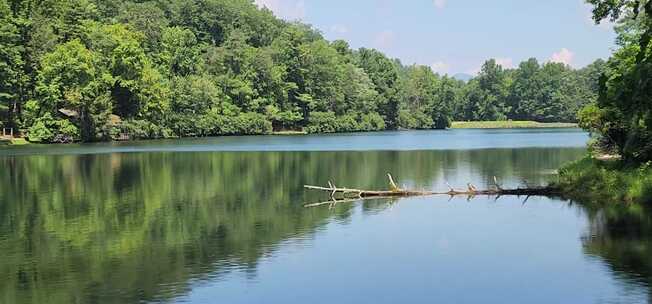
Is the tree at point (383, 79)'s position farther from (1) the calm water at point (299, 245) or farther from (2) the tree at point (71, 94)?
(1) the calm water at point (299, 245)

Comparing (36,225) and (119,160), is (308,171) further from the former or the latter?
(36,225)

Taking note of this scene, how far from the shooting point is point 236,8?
150m

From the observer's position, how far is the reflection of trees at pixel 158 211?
18953 millimetres

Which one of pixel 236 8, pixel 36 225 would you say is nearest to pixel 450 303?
pixel 36 225

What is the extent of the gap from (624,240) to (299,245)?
9.83 metres

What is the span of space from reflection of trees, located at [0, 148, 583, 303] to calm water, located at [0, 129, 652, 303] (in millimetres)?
88

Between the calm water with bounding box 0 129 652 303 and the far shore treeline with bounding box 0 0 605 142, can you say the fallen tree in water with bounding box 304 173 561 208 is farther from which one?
the far shore treeline with bounding box 0 0 605 142

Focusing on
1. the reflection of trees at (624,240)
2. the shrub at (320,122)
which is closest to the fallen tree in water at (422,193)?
the reflection of trees at (624,240)

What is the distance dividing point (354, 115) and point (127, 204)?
4439 inches

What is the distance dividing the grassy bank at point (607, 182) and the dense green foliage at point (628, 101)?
0.82 meters

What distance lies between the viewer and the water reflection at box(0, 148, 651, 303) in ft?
61.6

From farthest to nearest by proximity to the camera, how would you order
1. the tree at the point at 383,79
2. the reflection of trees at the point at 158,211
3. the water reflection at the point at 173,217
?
the tree at the point at 383,79 → the reflection of trees at the point at 158,211 → the water reflection at the point at 173,217

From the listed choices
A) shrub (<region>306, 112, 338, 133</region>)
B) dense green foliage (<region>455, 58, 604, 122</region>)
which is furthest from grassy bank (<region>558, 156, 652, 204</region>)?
dense green foliage (<region>455, 58, 604, 122</region>)

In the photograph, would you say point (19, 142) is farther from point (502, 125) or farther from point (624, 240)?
point (502, 125)
